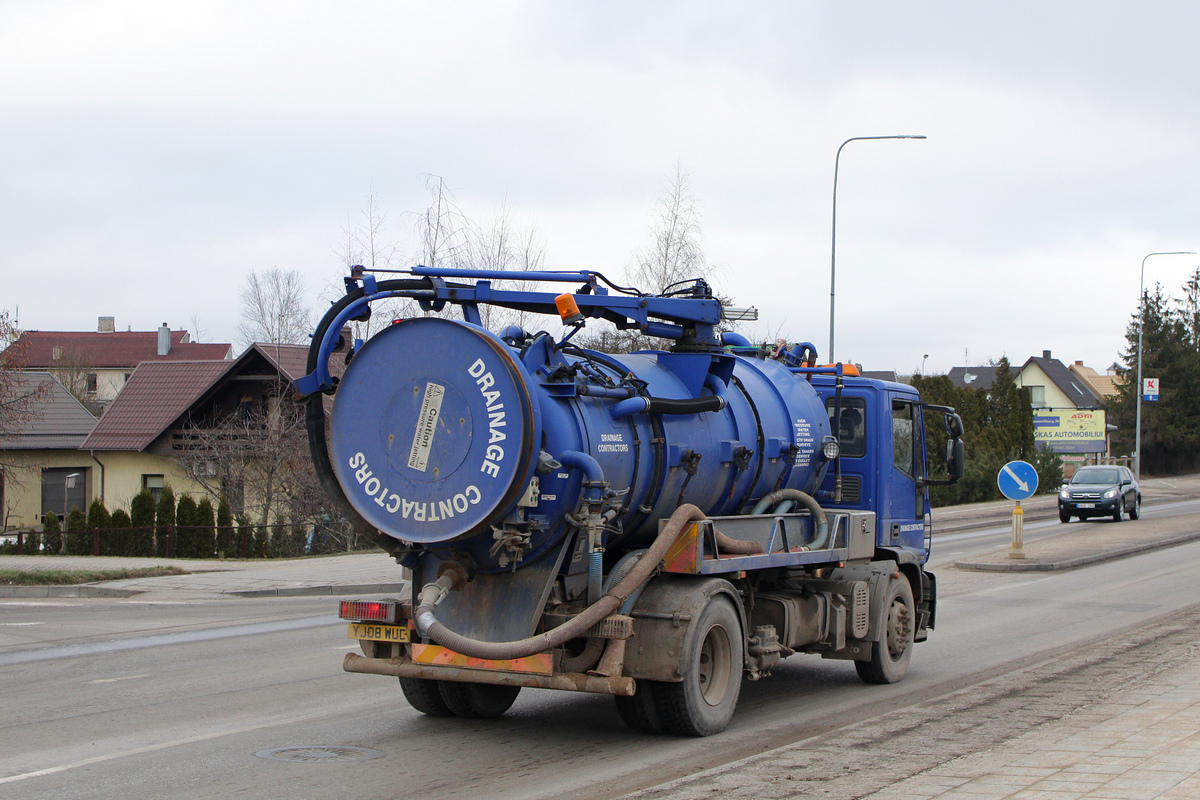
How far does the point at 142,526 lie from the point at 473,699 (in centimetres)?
2120

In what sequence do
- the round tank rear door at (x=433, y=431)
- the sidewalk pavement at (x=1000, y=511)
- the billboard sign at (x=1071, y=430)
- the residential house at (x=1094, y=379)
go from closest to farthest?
the round tank rear door at (x=433, y=431), the sidewalk pavement at (x=1000, y=511), the billboard sign at (x=1071, y=430), the residential house at (x=1094, y=379)

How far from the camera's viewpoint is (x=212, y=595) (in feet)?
59.3

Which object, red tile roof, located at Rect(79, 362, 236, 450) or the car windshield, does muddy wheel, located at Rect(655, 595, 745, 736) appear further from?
the car windshield

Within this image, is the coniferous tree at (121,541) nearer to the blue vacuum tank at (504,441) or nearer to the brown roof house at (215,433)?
the brown roof house at (215,433)

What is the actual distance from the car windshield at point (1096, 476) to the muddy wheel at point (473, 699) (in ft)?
103

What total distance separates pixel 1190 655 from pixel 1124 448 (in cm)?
7568

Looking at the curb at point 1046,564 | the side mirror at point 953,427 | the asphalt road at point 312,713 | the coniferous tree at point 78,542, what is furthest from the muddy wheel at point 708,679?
the coniferous tree at point 78,542

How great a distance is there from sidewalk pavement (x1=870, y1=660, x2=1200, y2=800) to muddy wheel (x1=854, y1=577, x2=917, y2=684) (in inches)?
80.7

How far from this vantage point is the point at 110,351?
10150 centimetres

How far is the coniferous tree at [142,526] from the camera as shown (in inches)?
1064

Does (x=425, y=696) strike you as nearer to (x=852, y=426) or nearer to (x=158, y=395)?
(x=852, y=426)

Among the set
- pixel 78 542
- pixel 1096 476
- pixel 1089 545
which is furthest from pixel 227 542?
pixel 1096 476

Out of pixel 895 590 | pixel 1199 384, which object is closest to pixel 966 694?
pixel 895 590

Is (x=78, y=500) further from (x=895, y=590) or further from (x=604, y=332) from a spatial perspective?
(x=895, y=590)
